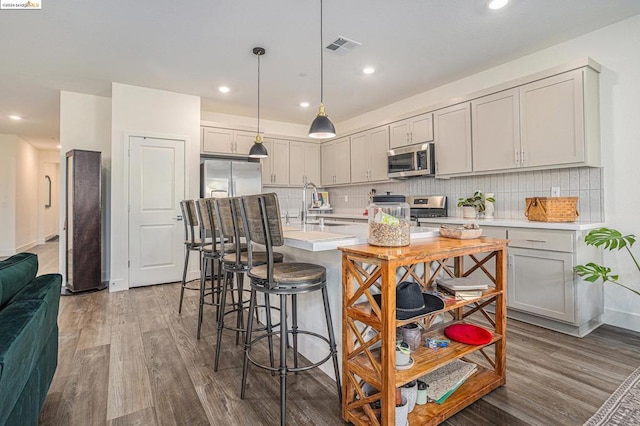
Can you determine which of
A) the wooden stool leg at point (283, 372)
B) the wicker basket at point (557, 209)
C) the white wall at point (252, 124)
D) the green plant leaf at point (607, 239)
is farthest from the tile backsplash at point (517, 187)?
the wooden stool leg at point (283, 372)

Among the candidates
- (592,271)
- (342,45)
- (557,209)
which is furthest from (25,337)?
(557,209)

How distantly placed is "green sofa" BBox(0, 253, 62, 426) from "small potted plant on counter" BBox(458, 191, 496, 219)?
3.70 meters

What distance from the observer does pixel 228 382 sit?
2008 millimetres

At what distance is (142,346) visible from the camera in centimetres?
254

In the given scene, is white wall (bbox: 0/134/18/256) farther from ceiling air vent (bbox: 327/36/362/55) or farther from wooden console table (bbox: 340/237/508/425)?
wooden console table (bbox: 340/237/508/425)

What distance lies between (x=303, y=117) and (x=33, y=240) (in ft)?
27.0

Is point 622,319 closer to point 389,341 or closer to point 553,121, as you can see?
point 553,121

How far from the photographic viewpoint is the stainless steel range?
13.9ft

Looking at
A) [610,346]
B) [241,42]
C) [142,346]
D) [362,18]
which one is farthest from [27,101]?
[610,346]

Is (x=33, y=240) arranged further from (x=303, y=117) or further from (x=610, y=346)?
(x=610, y=346)

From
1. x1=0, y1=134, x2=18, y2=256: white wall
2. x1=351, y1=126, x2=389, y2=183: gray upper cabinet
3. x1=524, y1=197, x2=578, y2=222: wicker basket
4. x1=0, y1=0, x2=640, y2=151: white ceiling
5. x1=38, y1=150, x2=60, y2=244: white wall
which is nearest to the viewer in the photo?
x1=0, y1=0, x2=640, y2=151: white ceiling

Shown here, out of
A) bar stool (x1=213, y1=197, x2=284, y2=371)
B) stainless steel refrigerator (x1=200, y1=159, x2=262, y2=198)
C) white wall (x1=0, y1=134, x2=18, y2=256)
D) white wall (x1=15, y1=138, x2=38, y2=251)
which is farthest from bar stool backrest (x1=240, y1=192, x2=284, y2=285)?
white wall (x1=15, y1=138, x2=38, y2=251)

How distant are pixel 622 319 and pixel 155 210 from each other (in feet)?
17.5

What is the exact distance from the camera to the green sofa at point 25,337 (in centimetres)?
94
